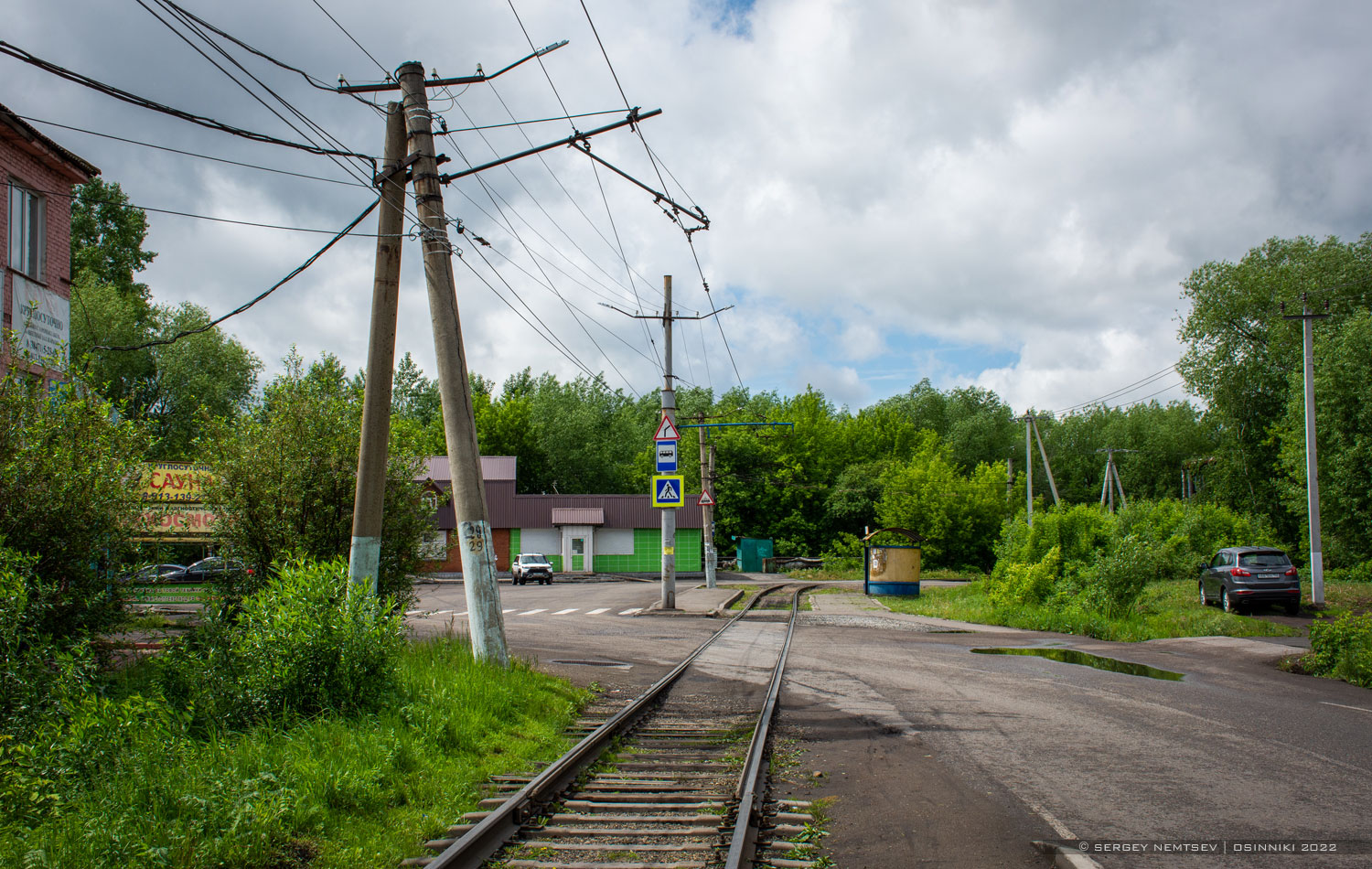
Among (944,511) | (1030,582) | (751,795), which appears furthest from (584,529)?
(751,795)

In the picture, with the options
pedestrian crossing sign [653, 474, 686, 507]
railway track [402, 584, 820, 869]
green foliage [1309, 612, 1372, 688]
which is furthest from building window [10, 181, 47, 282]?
green foliage [1309, 612, 1372, 688]

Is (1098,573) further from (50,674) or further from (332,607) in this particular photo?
(50,674)

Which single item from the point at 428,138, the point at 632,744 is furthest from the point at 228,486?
the point at 632,744

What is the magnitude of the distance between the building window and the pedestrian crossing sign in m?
14.0

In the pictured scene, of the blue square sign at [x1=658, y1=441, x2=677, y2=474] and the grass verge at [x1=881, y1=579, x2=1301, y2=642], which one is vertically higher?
the blue square sign at [x1=658, y1=441, x2=677, y2=474]

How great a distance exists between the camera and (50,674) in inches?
261

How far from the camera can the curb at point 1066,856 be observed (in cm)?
475

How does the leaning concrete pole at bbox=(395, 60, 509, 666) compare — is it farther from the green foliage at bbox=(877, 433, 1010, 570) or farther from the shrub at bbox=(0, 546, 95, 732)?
the green foliage at bbox=(877, 433, 1010, 570)

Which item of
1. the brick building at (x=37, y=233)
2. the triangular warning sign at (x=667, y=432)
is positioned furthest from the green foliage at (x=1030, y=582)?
the brick building at (x=37, y=233)

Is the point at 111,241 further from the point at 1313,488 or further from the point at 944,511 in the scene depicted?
the point at 1313,488

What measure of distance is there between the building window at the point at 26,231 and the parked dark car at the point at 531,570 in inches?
1241

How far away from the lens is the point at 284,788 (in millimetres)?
5406

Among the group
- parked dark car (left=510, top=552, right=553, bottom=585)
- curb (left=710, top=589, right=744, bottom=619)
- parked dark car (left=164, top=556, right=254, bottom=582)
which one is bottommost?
parked dark car (left=510, top=552, right=553, bottom=585)

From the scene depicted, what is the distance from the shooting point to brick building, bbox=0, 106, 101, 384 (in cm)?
1367
